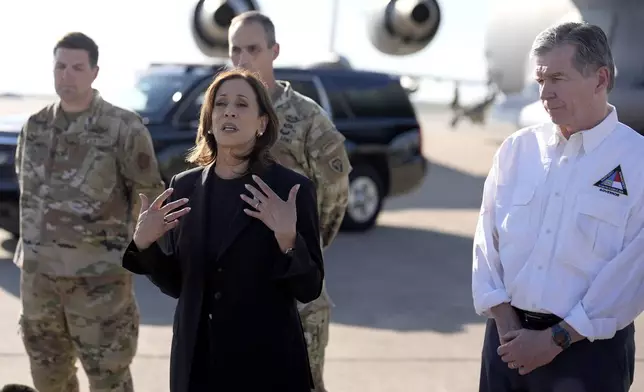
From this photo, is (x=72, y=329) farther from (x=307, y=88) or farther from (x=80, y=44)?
(x=307, y=88)

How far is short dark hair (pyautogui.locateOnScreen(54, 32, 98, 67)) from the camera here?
3.63 m

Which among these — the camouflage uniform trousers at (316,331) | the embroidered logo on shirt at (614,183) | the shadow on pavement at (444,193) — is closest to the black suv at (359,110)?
the shadow on pavement at (444,193)

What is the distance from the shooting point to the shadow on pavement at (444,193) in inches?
501

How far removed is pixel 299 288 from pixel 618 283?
0.91 m

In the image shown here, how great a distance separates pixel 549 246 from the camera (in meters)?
2.54

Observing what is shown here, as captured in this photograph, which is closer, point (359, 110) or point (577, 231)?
point (577, 231)

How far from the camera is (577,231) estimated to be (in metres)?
2.51

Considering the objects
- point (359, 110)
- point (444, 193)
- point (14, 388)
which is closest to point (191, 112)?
point (359, 110)

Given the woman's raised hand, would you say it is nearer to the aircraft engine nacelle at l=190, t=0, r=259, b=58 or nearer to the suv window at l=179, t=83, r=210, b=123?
the suv window at l=179, t=83, r=210, b=123

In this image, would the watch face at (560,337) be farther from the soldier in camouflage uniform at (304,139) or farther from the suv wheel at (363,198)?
the suv wheel at (363,198)

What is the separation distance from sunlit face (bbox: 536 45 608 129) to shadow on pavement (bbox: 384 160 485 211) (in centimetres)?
947

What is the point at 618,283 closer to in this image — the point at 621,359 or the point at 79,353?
the point at 621,359

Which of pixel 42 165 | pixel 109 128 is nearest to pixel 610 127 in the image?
pixel 109 128

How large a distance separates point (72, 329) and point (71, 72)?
1.07m
